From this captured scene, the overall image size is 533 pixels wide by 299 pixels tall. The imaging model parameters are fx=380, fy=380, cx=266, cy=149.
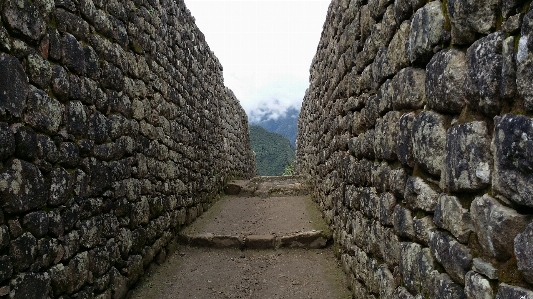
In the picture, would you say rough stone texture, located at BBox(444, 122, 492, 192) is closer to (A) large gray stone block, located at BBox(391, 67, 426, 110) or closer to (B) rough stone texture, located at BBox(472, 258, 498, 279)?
(B) rough stone texture, located at BBox(472, 258, 498, 279)

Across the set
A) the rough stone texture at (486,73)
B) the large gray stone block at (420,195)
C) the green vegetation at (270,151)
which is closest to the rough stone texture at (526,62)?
the rough stone texture at (486,73)

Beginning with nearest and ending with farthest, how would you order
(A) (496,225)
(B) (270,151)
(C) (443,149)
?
(A) (496,225) → (C) (443,149) → (B) (270,151)

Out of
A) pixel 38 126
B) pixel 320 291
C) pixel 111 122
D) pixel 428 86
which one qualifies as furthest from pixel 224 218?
pixel 428 86

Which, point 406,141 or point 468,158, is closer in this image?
point 468,158

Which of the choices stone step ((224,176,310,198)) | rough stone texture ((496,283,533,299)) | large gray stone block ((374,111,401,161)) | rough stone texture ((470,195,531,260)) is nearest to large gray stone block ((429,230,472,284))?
→ rough stone texture ((470,195,531,260))

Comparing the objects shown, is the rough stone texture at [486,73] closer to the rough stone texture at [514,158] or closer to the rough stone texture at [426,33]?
the rough stone texture at [514,158]

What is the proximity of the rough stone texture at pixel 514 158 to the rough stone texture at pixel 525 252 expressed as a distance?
0.32 ft

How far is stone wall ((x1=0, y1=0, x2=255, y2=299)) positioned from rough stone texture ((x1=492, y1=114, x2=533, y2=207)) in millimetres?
2582

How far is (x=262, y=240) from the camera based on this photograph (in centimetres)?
564

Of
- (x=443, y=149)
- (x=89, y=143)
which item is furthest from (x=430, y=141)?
(x=89, y=143)

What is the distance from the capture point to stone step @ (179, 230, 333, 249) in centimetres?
552

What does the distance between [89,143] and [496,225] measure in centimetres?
310

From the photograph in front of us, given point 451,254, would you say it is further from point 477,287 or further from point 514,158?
point 514,158

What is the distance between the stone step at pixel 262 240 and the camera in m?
5.52
